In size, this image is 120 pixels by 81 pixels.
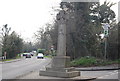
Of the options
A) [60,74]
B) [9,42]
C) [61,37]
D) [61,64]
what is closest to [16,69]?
[61,37]

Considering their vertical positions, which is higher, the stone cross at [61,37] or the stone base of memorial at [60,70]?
the stone cross at [61,37]

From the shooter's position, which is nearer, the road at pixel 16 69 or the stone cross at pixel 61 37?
the stone cross at pixel 61 37

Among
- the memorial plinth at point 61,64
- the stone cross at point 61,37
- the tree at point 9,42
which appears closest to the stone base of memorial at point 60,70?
Answer: the memorial plinth at point 61,64

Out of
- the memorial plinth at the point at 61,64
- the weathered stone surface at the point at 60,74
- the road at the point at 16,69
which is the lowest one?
the road at the point at 16,69

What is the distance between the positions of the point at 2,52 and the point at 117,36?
33545mm

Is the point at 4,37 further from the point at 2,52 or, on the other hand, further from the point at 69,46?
the point at 69,46

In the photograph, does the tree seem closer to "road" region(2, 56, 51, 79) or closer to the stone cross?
"road" region(2, 56, 51, 79)

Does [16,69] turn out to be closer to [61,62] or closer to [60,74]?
[61,62]

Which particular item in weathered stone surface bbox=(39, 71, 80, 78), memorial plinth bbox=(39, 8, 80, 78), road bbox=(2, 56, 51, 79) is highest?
memorial plinth bbox=(39, 8, 80, 78)

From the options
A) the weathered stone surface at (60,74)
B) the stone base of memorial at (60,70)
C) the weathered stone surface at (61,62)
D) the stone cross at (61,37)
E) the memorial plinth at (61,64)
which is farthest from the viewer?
the stone cross at (61,37)

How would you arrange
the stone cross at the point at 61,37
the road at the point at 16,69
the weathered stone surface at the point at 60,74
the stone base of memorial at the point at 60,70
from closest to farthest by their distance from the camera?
the weathered stone surface at the point at 60,74
the stone base of memorial at the point at 60,70
the stone cross at the point at 61,37
the road at the point at 16,69

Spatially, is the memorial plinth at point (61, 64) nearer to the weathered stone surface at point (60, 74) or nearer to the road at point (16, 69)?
the weathered stone surface at point (60, 74)

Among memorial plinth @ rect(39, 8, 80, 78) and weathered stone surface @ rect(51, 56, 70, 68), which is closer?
memorial plinth @ rect(39, 8, 80, 78)

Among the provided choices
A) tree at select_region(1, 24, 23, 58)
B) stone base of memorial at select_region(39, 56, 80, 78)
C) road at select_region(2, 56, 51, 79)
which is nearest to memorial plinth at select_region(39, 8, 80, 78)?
stone base of memorial at select_region(39, 56, 80, 78)
